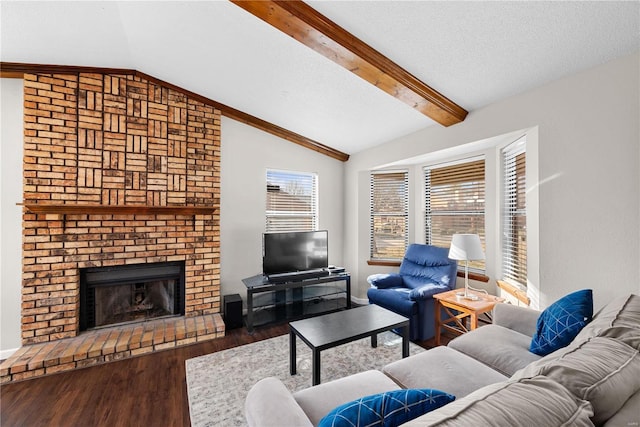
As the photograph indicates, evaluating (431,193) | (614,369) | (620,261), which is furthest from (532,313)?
(431,193)

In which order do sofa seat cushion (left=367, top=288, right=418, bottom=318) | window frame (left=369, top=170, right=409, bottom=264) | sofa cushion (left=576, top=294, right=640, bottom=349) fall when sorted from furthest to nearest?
1. window frame (left=369, top=170, right=409, bottom=264)
2. sofa seat cushion (left=367, top=288, right=418, bottom=318)
3. sofa cushion (left=576, top=294, right=640, bottom=349)

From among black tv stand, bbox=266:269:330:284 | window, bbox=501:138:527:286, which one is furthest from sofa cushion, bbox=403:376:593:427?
black tv stand, bbox=266:269:330:284

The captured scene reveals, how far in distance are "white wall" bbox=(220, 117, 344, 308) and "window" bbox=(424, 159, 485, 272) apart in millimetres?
2070

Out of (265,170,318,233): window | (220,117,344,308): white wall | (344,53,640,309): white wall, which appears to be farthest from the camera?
(265,170,318,233): window

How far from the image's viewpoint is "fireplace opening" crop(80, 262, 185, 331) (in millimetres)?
3023

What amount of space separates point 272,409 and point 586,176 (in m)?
2.59

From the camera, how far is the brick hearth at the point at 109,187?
274 centimetres

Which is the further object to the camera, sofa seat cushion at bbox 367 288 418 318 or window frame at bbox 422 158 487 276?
window frame at bbox 422 158 487 276

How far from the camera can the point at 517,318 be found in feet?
7.27

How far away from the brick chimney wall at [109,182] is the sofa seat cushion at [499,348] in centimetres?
291

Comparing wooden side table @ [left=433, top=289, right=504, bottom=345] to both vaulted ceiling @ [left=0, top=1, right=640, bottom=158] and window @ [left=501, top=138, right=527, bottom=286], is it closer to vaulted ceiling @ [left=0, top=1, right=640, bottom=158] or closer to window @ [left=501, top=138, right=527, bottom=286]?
window @ [left=501, top=138, right=527, bottom=286]

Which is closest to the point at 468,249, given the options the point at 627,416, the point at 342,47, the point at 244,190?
the point at 627,416

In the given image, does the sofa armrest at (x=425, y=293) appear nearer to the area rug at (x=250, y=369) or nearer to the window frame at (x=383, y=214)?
the area rug at (x=250, y=369)

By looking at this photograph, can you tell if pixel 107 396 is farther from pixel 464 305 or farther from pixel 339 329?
pixel 464 305
